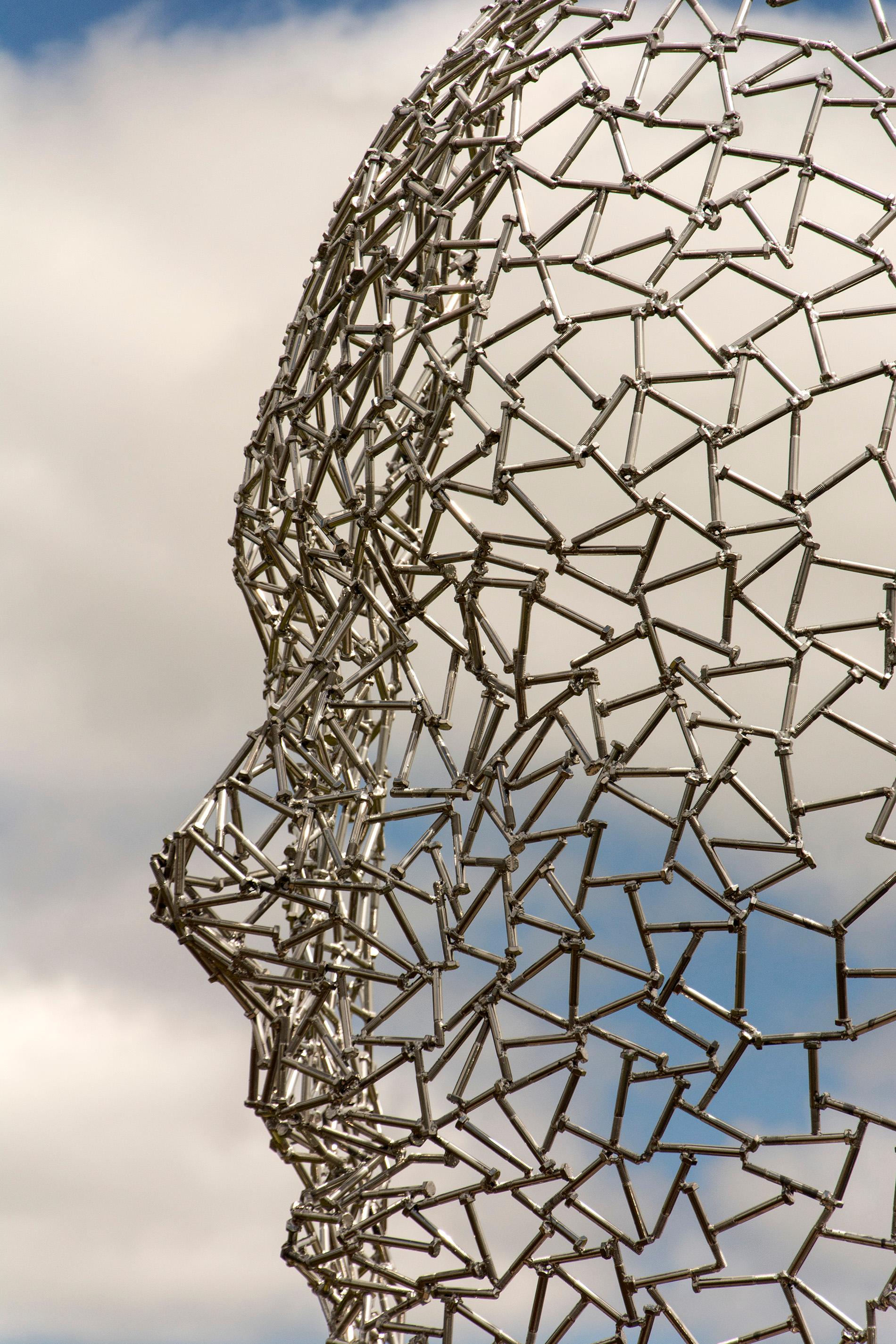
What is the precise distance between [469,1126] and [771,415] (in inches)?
38.2

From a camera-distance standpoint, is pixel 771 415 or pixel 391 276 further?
pixel 391 276

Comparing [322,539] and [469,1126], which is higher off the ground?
[322,539]

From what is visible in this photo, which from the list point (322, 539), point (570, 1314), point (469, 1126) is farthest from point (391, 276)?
point (570, 1314)

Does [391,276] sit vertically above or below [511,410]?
above

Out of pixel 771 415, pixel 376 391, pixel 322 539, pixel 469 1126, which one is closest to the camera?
pixel 771 415

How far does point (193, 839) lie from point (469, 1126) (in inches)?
21.5

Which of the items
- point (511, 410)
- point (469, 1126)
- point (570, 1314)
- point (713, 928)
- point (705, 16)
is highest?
A: point (705, 16)

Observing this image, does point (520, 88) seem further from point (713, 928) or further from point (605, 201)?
point (713, 928)

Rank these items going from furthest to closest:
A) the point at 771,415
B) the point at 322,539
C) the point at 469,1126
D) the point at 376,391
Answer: the point at 322,539 → the point at 376,391 → the point at 469,1126 → the point at 771,415

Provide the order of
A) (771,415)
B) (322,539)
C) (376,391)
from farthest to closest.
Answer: (322,539)
(376,391)
(771,415)

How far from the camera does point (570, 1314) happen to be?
2.19 meters

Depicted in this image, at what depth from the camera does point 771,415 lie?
6.66 feet

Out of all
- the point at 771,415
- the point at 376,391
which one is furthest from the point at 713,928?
the point at 376,391

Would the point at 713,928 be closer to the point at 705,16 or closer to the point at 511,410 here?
the point at 511,410
